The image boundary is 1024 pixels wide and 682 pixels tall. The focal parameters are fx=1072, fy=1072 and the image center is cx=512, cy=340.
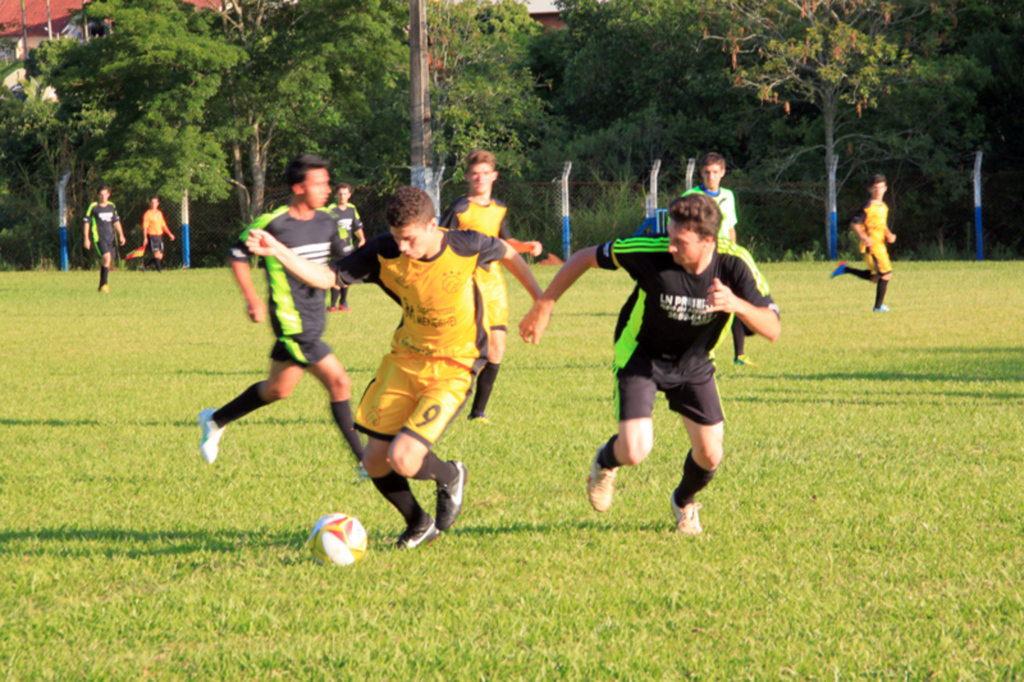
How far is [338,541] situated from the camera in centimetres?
449

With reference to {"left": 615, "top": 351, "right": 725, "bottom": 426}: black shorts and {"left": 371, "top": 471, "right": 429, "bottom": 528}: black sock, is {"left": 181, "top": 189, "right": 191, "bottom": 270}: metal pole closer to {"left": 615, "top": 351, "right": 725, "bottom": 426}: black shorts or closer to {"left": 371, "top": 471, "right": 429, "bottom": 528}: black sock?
{"left": 371, "top": 471, "right": 429, "bottom": 528}: black sock

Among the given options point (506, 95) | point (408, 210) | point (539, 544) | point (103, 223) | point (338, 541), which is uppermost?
point (506, 95)

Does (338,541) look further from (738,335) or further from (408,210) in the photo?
(738,335)

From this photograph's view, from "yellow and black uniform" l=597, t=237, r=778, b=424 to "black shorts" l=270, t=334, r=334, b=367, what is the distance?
2139 mm

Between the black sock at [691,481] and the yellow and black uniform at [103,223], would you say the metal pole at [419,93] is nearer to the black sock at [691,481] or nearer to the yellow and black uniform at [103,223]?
the yellow and black uniform at [103,223]

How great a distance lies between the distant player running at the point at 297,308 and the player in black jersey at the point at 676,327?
6.11ft

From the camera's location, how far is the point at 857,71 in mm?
29812

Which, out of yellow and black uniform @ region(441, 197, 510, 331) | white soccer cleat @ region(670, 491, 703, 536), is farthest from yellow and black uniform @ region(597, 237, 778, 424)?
yellow and black uniform @ region(441, 197, 510, 331)

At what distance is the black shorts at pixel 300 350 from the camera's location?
634cm

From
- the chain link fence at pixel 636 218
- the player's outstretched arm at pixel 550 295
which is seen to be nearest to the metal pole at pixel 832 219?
the chain link fence at pixel 636 218

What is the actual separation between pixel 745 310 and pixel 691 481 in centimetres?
91

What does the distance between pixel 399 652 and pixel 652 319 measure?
196cm

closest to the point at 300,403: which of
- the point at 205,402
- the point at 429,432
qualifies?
the point at 205,402

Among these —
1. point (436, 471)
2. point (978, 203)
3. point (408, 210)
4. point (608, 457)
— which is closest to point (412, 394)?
point (436, 471)
